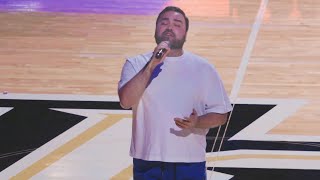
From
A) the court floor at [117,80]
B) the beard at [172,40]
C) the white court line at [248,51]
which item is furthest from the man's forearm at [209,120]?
the white court line at [248,51]

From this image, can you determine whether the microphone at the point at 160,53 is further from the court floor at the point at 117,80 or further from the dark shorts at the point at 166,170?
the court floor at the point at 117,80

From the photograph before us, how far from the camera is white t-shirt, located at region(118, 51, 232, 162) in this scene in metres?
2.78

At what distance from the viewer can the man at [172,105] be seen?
2.77 meters

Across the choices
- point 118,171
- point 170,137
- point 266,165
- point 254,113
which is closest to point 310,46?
point 254,113

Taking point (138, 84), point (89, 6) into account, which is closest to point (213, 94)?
point (138, 84)

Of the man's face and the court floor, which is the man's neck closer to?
the man's face

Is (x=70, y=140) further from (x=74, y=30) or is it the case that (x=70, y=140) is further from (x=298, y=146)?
(x=74, y=30)

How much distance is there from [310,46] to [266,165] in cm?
376

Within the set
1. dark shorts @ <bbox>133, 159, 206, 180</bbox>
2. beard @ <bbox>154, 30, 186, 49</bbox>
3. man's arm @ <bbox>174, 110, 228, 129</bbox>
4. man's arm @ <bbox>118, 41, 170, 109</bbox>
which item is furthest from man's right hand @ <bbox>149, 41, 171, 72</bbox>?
dark shorts @ <bbox>133, 159, 206, 180</bbox>

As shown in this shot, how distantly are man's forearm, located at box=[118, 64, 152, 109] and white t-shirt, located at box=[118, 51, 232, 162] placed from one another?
0.04 meters

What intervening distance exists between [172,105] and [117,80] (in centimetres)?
453

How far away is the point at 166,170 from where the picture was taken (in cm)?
286

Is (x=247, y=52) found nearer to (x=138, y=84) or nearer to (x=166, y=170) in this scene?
(x=166, y=170)

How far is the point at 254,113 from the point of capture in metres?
6.27
